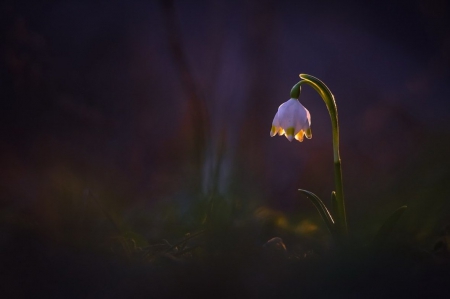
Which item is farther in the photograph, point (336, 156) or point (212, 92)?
point (212, 92)

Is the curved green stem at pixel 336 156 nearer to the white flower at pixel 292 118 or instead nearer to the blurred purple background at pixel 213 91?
the white flower at pixel 292 118

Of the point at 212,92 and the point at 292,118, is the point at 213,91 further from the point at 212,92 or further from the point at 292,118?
the point at 292,118

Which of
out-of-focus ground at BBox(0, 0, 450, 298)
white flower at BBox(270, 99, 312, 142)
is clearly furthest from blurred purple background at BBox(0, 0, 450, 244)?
white flower at BBox(270, 99, 312, 142)

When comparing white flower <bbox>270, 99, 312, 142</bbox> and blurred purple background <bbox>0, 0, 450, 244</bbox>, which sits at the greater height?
blurred purple background <bbox>0, 0, 450, 244</bbox>

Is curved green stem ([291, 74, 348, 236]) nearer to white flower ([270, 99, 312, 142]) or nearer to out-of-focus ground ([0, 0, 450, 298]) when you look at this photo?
white flower ([270, 99, 312, 142])

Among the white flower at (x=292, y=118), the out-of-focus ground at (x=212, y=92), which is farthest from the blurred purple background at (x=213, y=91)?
the white flower at (x=292, y=118)

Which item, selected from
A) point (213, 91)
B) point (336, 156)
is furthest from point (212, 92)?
point (336, 156)

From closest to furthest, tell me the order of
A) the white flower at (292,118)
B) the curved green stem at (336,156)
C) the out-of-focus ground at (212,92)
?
the curved green stem at (336,156)
the white flower at (292,118)
the out-of-focus ground at (212,92)

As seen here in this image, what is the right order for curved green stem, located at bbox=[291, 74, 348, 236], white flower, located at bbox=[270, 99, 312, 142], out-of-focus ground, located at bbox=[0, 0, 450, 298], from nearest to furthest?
curved green stem, located at bbox=[291, 74, 348, 236] → white flower, located at bbox=[270, 99, 312, 142] → out-of-focus ground, located at bbox=[0, 0, 450, 298]

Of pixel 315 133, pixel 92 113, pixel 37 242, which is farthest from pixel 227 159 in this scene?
pixel 37 242
